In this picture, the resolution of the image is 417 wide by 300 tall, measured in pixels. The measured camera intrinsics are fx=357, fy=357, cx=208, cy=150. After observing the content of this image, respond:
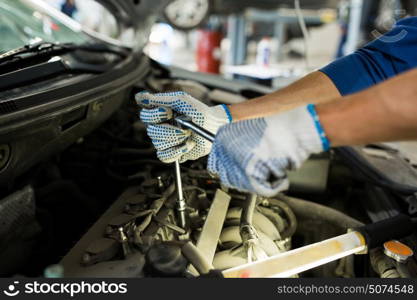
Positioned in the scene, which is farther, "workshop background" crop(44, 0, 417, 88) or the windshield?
"workshop background" crop(44, 0, 417, 88)

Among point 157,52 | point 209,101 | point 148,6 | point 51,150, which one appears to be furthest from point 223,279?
point 157,52

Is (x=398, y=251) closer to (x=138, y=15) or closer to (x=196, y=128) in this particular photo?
(x=196, y=128)

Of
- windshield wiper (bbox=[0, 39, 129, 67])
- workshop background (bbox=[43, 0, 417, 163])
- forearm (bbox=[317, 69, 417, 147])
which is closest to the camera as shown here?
forearm (bbox=[317, 69, 417, 147])

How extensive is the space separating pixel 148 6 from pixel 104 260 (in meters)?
1.44

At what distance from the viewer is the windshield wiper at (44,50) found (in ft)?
3.46

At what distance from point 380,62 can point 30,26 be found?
1.30m

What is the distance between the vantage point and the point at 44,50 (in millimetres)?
1199

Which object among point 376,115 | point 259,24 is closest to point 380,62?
point 376,115

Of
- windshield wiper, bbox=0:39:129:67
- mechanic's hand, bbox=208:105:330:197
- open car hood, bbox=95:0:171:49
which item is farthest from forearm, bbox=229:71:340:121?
open car hood, bbox=95:0:171:49

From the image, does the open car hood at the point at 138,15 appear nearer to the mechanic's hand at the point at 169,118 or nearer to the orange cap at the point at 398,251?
the mechanic's hand at the point at 169,118

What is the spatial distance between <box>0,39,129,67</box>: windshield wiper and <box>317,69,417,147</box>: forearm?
0.89m

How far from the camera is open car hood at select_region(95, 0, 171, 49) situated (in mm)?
1796

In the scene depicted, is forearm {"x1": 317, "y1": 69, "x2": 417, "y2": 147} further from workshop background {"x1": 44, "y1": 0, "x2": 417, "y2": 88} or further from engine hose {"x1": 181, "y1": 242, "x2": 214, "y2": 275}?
workshop background {"x1": 44, "y1": 0, "x2": 417, "y2": 88}

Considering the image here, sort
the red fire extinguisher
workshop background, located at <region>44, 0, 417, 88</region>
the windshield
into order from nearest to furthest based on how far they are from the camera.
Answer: the windshield
workshop background, located at <region>44, 0, 417, 88</region>
the red fire extinguisher
